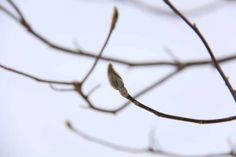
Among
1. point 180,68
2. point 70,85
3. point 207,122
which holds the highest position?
point 180,68

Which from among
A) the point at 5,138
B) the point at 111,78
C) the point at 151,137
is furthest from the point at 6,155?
the point at 111,78

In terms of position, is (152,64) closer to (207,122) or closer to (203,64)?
(203,64)

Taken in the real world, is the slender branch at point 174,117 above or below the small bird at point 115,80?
below

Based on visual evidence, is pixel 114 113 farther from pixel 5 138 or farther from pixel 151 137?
pixel 5 138

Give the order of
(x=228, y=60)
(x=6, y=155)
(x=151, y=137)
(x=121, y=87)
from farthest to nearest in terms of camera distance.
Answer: (x=6, y=155)
(x=151, y=137)
(x=228, y=60)
(x=121, y=87)

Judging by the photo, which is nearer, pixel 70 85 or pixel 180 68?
pixel 70 85

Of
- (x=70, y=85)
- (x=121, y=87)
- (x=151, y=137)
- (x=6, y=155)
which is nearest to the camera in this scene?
(x=121, y=87)

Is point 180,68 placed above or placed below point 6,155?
below

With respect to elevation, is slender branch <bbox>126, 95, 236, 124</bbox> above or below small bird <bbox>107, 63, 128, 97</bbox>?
below

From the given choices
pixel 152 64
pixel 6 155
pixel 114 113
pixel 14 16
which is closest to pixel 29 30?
pixel 14 16
